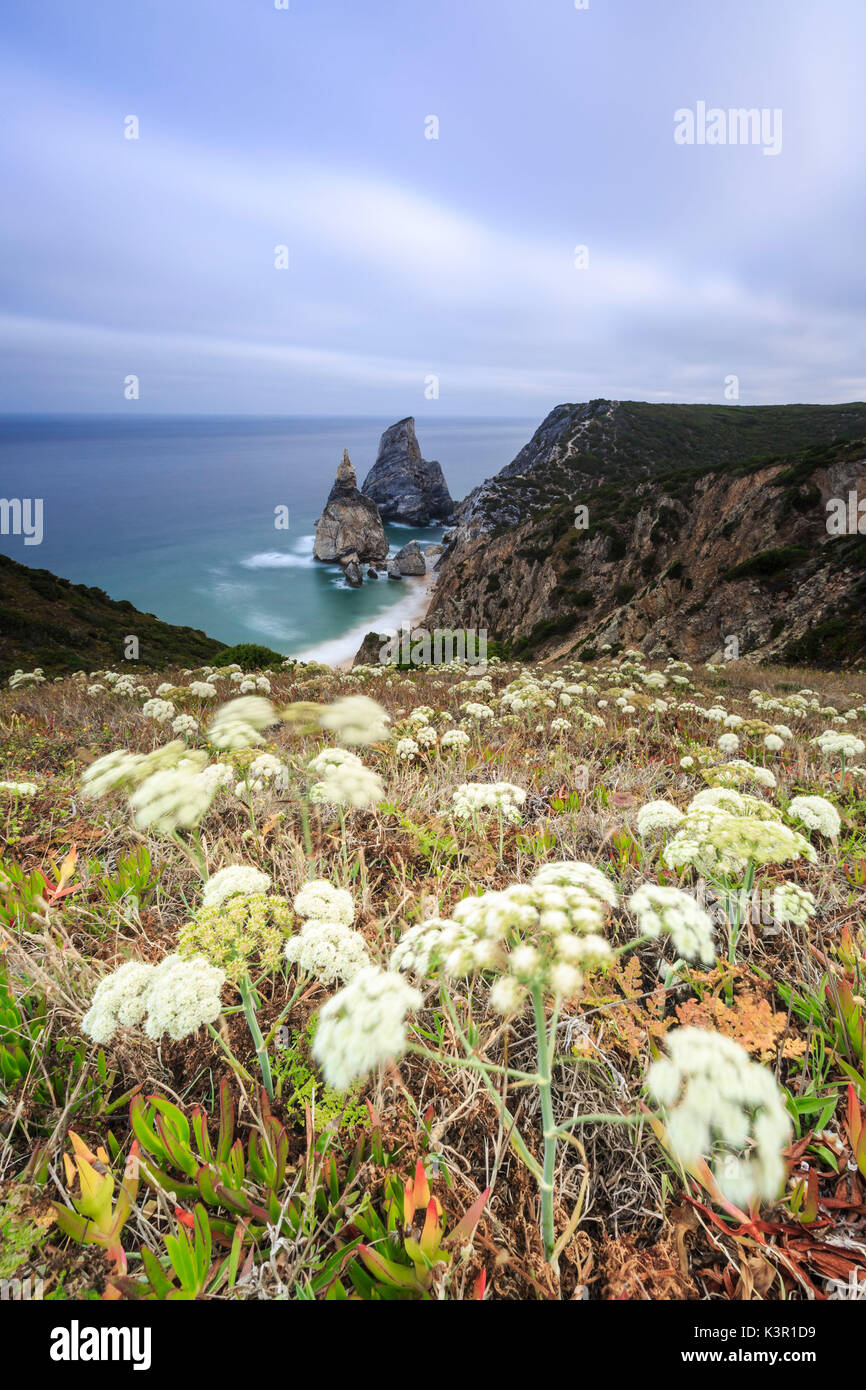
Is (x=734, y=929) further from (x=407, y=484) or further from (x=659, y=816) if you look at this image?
(x=407, y=484)

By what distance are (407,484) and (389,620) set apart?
7138 cm

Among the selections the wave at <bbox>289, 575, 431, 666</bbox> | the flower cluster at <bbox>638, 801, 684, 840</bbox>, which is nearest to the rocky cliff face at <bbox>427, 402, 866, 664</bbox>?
the wave at <bbox>289, 575, 431, 666</bbox>

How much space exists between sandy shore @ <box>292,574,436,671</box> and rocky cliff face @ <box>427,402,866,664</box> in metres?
18.7

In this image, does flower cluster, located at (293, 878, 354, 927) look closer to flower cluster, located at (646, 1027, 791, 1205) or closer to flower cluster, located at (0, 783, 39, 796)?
flower cluster, located at (646, 1027, 791, 1205)

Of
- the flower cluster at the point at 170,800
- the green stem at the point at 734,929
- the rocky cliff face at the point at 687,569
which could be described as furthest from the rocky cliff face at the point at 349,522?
the green stem at the point at 734,929

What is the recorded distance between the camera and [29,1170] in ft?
5.38

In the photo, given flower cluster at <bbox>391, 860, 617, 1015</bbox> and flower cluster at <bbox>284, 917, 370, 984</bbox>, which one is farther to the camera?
flower cluster at <bbox>284, 917, 370, 984</bbox>

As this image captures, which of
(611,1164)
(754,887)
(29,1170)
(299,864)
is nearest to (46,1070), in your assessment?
(29,1170)

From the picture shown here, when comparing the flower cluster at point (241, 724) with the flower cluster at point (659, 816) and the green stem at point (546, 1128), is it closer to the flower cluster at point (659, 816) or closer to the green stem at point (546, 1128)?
the flower cluster at point (659, 816)

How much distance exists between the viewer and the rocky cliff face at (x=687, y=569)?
1093 inches

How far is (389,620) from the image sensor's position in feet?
303

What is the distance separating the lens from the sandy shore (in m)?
78.2

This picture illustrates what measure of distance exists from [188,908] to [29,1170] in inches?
50.3
